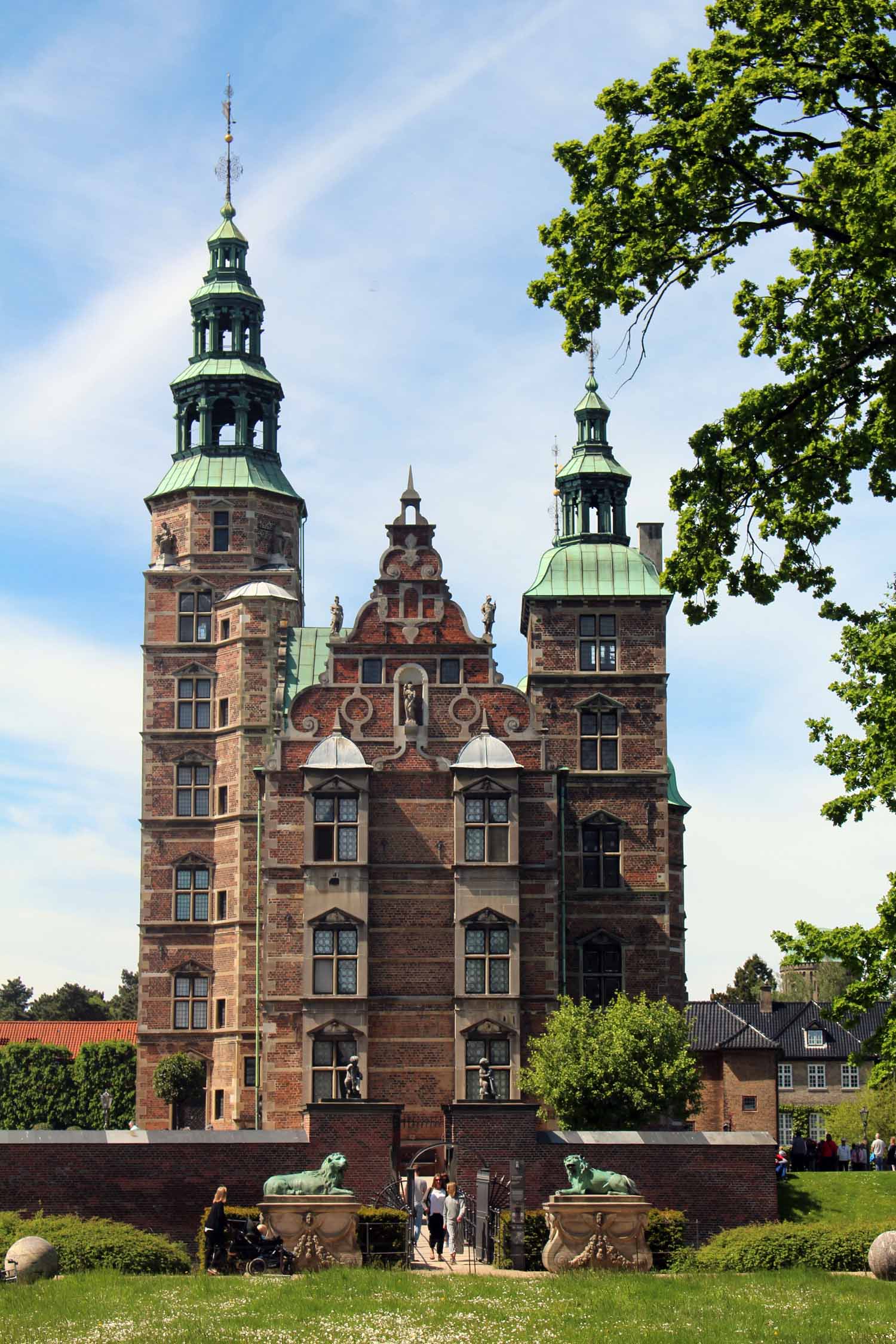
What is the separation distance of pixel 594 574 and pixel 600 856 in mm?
8190

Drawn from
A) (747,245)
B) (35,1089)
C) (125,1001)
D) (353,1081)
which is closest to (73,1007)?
(125,1001)

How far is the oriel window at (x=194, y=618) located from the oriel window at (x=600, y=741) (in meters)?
12.2

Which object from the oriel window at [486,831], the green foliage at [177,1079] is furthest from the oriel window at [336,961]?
the green foliage at [177,1079]

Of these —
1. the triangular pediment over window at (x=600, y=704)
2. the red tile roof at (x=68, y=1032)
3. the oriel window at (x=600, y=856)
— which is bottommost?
the red tile roof at (x=68, y=1032)

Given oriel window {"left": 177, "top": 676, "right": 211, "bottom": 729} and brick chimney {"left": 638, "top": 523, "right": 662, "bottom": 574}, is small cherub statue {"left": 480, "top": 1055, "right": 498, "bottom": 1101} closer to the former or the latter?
oriel window {"left": 177, "top": 676, "right": 211, "bottom": 729}

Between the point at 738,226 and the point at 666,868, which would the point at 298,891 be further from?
the point at 738,226

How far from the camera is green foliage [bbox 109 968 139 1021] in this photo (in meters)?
115

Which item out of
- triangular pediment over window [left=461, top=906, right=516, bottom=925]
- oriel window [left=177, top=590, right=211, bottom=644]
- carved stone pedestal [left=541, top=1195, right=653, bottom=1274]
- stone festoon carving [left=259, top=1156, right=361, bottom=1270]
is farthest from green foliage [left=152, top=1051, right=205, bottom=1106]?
carved stone pedestal [left=541, top=1195, right=653, bottom=1274]

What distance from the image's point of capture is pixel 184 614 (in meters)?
60.1

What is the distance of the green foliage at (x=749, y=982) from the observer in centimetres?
11700

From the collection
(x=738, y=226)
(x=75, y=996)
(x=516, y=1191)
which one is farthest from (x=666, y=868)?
(x=75, y=996)

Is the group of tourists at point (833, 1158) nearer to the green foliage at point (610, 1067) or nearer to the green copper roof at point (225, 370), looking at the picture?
A: the green foliage at point (610, 1067)

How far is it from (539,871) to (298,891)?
6.31 m

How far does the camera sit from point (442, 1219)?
36.1m
